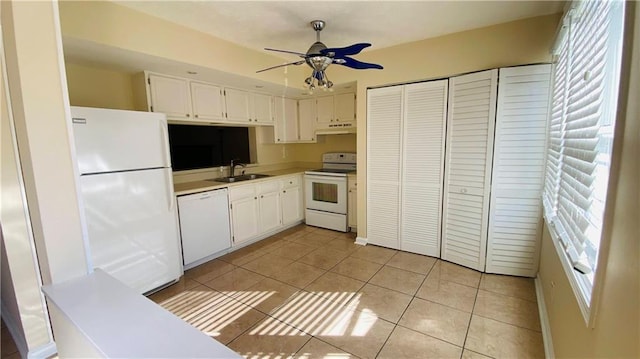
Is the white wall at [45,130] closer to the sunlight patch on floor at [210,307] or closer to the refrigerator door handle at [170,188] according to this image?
the sunlight patch on floor at [210,307]

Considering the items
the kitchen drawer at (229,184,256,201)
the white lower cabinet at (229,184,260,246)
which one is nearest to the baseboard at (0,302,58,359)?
the white lower cabinet at (229,184,260,246)

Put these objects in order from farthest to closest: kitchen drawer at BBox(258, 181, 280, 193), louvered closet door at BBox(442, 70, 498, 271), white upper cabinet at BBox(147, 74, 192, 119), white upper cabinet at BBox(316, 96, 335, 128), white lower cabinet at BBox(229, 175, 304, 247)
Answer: white upper cabinet at BBox(316, 96, 335, 128) < kitchen drawer at BBox(258, 181, 280, 193) < white lower cabinet at BBox(229, 175, 304, 247) < white upper cabinet at BBox(147, 74, 192, 119) < louvered closet door at BBox(442, 70, 498, 271)


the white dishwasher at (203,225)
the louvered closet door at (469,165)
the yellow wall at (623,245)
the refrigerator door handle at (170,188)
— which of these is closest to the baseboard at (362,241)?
the louvered closet door at (469,165)

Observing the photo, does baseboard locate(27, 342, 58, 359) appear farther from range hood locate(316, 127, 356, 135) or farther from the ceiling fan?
range hood locate(316, 127, 356, 135)

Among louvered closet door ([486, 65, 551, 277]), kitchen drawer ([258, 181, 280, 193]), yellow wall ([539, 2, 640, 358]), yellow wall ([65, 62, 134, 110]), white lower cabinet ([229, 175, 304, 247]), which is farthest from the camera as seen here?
kitchen drawer ([258, 181, 280, 193])

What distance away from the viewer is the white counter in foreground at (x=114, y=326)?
80cm

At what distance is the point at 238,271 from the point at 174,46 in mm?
2354

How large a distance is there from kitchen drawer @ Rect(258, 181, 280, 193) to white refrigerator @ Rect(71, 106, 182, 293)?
130 cm

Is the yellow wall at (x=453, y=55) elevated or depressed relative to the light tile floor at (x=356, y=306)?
elevated

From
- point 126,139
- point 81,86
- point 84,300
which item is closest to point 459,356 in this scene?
point 84,300

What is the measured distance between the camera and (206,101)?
3.40m

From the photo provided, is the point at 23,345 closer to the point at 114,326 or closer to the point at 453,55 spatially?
the point at 114,326

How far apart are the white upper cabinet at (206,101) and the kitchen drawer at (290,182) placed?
1.34 meters

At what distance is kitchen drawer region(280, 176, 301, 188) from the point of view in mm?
4367
